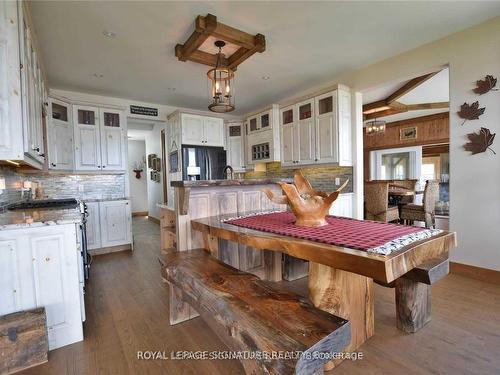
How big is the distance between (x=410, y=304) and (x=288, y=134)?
3.37m

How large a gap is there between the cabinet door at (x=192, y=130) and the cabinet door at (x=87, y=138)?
4.63 ft

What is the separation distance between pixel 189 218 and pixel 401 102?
5.55 metres

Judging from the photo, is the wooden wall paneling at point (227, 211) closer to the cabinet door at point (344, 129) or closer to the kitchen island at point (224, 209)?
the kitchen island at point (224, 209)

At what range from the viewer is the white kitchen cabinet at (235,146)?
550 cm

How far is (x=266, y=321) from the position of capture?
1.01 metres

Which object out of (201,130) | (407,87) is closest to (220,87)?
(201,130)

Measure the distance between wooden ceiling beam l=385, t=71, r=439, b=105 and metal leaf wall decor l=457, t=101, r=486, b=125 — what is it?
133cm

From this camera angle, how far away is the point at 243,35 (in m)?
2.65

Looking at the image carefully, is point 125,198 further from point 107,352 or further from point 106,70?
point 107,352

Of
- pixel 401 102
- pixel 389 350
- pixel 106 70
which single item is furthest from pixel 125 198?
pixel 401 102

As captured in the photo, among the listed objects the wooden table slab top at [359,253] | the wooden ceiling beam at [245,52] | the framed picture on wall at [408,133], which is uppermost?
the wooden ceiling beam at [245,52]

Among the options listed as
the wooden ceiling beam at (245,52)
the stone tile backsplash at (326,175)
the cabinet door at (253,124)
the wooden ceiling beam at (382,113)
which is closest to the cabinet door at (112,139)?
the wooden ceiling beam at (245,52)

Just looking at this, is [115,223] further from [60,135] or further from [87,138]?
[60,135]

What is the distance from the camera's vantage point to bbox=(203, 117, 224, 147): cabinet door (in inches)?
196
